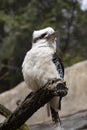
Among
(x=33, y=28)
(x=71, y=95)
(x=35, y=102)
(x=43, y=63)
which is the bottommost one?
(x=71, y=95)

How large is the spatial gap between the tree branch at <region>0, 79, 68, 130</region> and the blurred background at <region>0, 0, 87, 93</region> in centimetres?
678

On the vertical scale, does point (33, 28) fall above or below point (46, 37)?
below

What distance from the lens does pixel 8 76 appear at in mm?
11250

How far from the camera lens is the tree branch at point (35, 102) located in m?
3.29

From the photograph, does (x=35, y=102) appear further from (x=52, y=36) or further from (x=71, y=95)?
(x=71, y=95)

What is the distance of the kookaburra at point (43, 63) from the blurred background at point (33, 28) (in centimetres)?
656

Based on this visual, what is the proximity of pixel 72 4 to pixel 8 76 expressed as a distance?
2.29 m

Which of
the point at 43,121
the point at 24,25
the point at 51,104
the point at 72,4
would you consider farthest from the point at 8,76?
the point at 51,104

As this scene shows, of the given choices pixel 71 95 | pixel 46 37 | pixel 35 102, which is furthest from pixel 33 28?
pixel 35 102

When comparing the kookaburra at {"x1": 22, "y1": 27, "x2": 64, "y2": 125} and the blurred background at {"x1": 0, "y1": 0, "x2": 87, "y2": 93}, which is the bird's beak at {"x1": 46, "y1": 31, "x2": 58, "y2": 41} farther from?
the blurred background at {"x1": 0, "y1": 0, "x2": 87, "y2": 93}

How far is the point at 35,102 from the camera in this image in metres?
3.46

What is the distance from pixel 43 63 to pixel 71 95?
13.2 feet

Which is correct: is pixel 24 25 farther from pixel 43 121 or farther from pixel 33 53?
pixel 33 53

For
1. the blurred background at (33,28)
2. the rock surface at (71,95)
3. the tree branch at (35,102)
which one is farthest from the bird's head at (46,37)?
the blurred background at (33,28)
